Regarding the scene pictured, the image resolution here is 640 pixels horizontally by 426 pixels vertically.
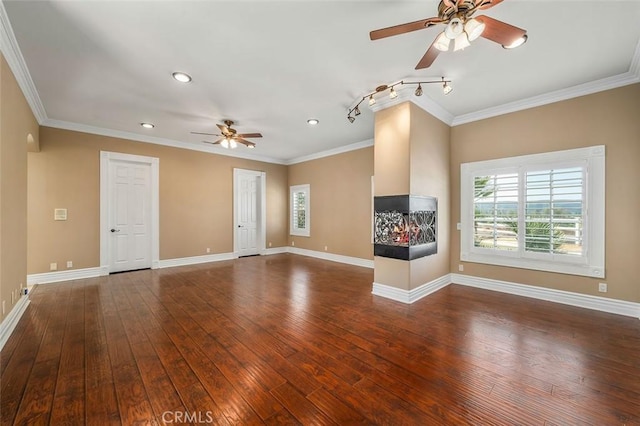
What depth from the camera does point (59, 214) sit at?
4.69 m

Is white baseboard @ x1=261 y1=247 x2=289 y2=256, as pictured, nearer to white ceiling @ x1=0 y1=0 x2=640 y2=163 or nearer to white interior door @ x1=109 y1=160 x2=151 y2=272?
white interior door @ x1=109 y1=160 x2=151 y2=272

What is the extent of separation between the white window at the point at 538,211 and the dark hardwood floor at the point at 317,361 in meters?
0.69

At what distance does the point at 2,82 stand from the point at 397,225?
4676 millimetres

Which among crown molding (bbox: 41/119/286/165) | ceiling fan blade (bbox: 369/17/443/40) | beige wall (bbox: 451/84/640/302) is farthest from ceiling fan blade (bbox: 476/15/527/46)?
crown molding (bbox: 41/119/286/165)

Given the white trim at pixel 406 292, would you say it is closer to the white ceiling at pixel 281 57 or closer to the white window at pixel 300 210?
the white ceiling at pixel 281 57

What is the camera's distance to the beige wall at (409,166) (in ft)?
12.0

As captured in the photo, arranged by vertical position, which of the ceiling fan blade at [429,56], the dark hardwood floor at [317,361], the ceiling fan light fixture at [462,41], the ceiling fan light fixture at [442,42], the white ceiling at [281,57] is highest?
the white ceiling at [281,57]

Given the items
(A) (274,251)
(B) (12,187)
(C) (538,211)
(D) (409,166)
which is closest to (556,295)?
(C) (538,211)

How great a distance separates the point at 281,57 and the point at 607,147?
429 cm

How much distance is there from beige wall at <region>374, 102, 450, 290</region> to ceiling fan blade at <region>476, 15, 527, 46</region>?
1.63m

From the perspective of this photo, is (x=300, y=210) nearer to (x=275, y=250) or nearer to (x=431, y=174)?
(x=275, y=250)

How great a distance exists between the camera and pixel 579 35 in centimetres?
245

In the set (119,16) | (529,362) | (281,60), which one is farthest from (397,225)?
(119,16)

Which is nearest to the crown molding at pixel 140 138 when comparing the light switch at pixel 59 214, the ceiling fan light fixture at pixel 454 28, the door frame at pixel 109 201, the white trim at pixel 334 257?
the door frame at pixel 109 201
